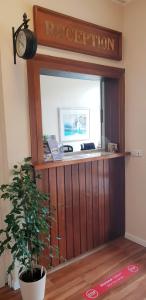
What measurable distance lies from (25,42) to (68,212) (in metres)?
1.58

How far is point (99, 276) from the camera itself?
2.20 meters

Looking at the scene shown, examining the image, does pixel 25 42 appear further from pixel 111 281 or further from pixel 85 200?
pixel 111 281

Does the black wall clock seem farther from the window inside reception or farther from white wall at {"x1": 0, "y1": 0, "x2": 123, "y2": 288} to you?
the window inside reception

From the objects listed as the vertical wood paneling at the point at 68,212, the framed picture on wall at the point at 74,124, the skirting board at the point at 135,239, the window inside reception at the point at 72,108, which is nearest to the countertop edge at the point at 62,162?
the vertical wood paneling at the point at 68,212

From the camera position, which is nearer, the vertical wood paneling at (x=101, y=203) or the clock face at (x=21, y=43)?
the clock face at (x=21, y=43)

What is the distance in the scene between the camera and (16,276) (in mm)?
2064

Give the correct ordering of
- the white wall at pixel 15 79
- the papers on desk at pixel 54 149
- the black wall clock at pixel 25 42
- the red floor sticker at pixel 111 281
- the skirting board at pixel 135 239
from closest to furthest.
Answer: the black wall clock at pixel 25 42
the white wall at pixel 15 79
the red floor sticker at pixel 111 281
the papers on desk at pixel 54 149
the skirting board at pixel 135 239

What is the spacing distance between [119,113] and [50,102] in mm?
832

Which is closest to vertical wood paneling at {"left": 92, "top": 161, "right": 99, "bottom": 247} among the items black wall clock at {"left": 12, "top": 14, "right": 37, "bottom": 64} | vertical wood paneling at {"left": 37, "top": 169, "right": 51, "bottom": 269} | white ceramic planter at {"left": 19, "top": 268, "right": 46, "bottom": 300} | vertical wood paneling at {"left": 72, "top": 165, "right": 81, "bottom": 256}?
vertical wood paneling at {"left": 72, "top": 165, "right": 81, "bottom": 256}

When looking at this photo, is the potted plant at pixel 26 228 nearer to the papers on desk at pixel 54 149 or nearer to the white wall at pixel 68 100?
the papers on desk at pixel 54 149

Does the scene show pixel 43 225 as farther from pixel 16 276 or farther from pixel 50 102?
pixel 50 102

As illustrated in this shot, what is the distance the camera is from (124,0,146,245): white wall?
8.18 ft

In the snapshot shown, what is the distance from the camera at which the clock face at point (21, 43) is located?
1.69 meters

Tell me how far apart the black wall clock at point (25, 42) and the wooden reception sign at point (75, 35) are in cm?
28
